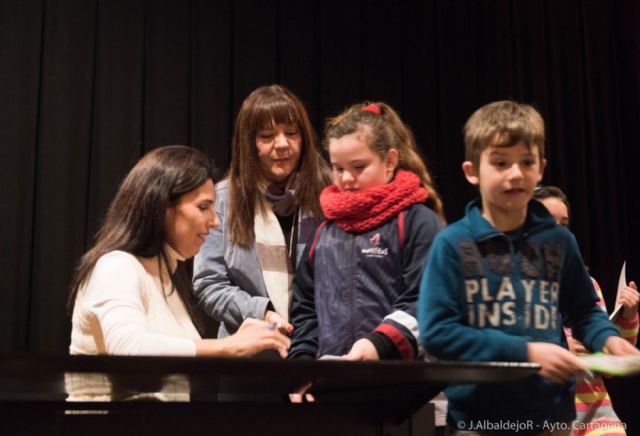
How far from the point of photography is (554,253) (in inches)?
75.9

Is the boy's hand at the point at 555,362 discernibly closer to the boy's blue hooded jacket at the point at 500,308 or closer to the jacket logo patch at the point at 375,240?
the boy's blue hooded jacket at the point at 500,308

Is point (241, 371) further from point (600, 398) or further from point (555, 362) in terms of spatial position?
point (600, 398)

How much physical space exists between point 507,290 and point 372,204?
21.9 inches

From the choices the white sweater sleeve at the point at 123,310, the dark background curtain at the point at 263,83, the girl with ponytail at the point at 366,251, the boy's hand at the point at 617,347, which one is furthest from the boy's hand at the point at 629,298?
the dark background curtain at the point at 263,83

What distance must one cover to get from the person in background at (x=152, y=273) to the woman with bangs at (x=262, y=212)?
0.27m

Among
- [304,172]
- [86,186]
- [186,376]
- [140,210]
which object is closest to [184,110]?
[86,186]

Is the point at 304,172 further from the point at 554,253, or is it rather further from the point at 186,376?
the point at 186,376

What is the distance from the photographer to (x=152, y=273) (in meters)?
2.11

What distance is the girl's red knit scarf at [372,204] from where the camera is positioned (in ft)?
7.54

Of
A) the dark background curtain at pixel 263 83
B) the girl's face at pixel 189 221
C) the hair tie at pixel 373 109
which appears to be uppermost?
the dark background curtain at pixel 263 83

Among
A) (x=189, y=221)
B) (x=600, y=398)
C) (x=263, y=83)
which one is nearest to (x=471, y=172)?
(x=189, y=221)

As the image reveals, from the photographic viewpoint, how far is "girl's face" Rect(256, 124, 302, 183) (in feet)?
8.86

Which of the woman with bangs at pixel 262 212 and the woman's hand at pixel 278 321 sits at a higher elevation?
the woman with bangs at pixel 262 212

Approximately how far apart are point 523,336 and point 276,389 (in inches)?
22.0
